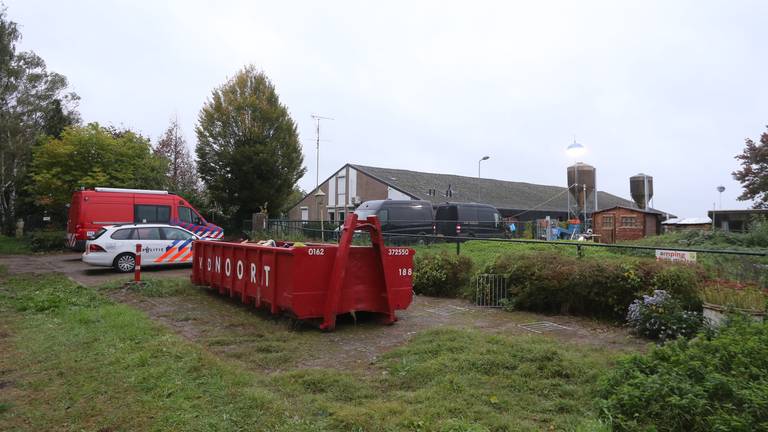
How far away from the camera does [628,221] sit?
2419 cm

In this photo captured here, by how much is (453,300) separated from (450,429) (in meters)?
6.83

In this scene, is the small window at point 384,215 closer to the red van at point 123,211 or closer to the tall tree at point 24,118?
the red van at point 123,211

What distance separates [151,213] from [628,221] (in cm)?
2171

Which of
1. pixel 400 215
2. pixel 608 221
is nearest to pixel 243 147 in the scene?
pixel 400 215

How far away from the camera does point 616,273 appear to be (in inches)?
308

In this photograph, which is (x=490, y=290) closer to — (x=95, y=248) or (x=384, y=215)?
(x=384, y=215)

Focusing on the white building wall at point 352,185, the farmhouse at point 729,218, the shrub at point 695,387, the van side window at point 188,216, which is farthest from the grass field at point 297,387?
the white building wall at point 352,185

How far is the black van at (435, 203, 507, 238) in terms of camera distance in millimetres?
22297

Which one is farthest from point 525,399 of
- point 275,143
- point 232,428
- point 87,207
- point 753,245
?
point 275,143

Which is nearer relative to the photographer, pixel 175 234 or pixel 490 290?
pixel 490 290

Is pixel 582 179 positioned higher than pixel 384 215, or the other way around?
pixel 582 179

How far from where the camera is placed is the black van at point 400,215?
800 inches

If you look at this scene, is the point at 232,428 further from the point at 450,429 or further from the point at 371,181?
the point at 371,181

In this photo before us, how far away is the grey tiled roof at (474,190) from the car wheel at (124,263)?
22843 millimetres
